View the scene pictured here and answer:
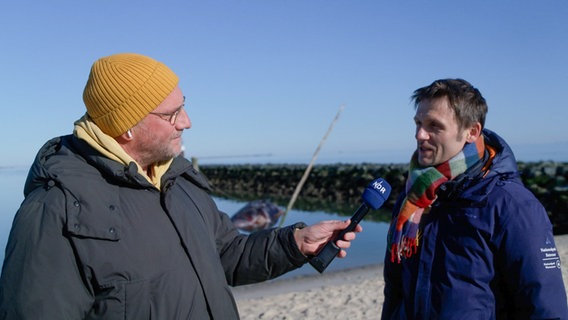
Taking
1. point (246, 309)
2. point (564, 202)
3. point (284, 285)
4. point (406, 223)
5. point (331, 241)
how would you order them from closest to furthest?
point (331, 241) < point (406, 223) < point (246, 309) < point (284, 285) < point (564, 202)

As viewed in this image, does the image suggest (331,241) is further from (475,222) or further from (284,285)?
(284,285)

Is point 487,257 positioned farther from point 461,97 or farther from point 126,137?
point 126,137

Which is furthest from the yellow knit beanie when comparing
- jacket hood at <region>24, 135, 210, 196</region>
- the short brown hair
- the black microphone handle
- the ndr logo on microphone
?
the short brown hair

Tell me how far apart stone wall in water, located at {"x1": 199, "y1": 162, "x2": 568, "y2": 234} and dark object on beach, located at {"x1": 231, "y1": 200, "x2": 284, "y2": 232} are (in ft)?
12.2

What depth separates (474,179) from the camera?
2594mm

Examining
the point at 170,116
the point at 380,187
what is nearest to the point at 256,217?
the point at 380,187

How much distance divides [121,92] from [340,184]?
27359 millimetres

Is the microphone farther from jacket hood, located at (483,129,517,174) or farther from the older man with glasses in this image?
jacket hood, located at (483,129,517,174)

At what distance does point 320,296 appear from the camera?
7430 mm

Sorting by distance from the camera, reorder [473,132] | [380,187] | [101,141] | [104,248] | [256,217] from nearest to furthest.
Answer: [104,248], [101,141], [380,187], [473,132], [256,217]

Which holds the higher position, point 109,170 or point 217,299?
point 109,170

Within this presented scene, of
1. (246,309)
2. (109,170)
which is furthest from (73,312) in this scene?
(246,309)

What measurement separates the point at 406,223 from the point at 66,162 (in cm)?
164

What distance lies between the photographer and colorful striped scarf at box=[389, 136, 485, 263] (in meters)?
2.70
